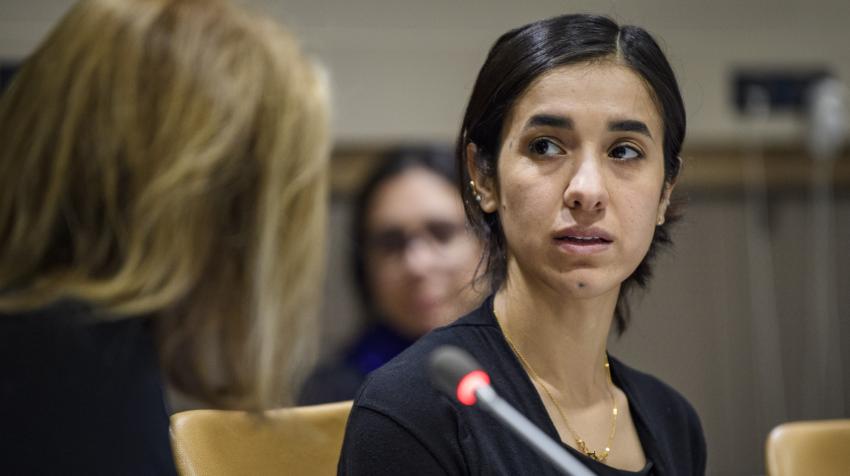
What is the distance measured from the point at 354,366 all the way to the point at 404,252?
0.29 m

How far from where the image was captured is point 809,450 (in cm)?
170

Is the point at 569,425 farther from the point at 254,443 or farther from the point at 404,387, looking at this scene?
the point at 254,443

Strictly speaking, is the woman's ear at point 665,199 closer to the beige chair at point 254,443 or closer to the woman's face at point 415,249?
the beige chair at point 254,443

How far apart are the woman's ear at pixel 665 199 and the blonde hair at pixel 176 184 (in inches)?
24.0

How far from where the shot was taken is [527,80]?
Result: 4.61ft

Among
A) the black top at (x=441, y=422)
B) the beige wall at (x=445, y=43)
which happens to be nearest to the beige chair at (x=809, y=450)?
the black top at (x=441, y=422)

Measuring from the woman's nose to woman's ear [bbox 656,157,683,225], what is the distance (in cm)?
15

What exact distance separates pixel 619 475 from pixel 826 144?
8.25ft

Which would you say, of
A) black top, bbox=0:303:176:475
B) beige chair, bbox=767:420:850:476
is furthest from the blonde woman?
beige chair, bbox=767:420:850:476

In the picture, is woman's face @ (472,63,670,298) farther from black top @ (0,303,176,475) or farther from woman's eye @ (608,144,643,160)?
black top @ (0,303,176,475)

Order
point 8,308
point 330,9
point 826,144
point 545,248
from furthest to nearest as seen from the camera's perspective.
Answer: point 826,144
point 330,9
point 545,248
point 8,308

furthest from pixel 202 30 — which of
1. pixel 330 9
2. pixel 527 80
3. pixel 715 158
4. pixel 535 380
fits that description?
pixel 715 158

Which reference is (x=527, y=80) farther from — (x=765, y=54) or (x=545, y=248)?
(x=765, y=54)

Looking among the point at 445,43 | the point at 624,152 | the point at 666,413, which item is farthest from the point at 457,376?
the point at 445,43
